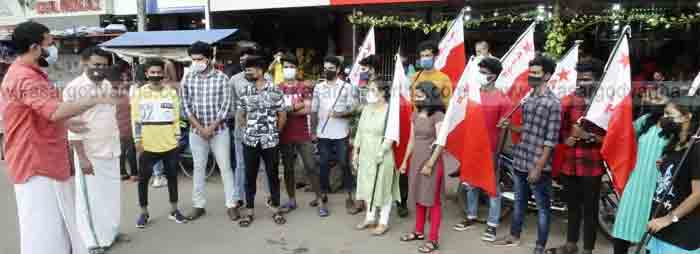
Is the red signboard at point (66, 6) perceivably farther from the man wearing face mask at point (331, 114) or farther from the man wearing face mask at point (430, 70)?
the man wearing face mask at point (430, 70)

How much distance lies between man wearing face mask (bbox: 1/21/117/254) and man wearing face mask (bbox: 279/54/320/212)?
85.9 inches

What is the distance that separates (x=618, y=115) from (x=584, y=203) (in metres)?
0.75

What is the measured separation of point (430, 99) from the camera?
439cm

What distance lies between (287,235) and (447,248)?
1.40 metres

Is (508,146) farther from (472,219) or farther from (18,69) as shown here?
(18,69)

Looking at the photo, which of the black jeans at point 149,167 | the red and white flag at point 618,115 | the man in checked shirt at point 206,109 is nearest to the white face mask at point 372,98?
the man in checked shirt at point 206,109

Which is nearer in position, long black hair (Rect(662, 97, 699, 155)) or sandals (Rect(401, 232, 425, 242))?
long black hair (Rect(662, 97, 699, 155))

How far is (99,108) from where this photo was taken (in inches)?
171

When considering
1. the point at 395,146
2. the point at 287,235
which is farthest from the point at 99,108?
the point at 395,146

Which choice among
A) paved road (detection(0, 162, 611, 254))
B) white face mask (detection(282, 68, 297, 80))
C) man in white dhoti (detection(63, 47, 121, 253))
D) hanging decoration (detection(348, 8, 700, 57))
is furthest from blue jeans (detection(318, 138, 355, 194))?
hanging decoration (detection(348, 8, 700, 57))

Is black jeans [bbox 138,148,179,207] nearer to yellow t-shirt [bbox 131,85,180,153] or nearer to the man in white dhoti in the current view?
yellow t-shirt [bbox 131,85,180,153]

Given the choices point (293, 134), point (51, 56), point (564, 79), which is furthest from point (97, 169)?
point (564, 79)

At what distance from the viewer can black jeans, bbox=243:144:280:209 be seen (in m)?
5.02

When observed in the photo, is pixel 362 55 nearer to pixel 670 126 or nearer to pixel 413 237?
pixel 413 237
